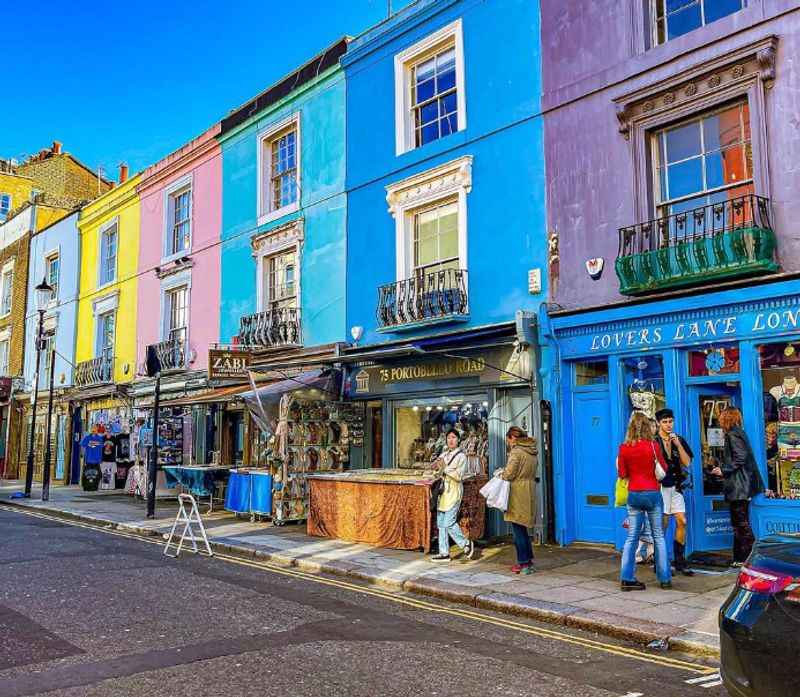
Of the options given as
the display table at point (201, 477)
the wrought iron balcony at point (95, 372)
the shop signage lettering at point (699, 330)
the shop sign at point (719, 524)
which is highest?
the wrought iron balcony at point (95, 372)

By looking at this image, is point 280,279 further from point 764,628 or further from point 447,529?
point 764,628

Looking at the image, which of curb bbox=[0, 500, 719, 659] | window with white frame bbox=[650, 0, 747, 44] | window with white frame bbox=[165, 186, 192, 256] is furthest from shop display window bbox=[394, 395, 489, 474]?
window with white frame bbox=[165, 186, 192, 256]

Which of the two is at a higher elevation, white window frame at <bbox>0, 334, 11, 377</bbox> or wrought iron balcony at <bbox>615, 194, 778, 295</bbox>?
white window frame at <bbox>0, 334, 11, 377</bbox>

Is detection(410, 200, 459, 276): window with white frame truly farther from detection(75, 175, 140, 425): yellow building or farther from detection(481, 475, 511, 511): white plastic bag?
detection(75, 175, 140, 425): yellow building

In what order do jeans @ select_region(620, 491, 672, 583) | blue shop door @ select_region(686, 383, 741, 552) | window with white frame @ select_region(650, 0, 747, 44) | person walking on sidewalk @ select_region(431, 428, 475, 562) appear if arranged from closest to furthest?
jeans @ select_region(620, 491, 672, 583)
blue shop door @ select_region(686, 383, 741, 552)
person walking on sidewalk @ select_region(431, 428, 475, 562)
window with white frame @ select_region(650, 0, 747, 44)

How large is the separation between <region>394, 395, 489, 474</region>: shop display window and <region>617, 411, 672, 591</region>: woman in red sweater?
153 inches

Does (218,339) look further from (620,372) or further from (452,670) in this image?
(452,670)

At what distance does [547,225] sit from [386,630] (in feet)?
24.2

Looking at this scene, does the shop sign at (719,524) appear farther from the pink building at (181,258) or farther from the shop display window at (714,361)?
the pink building at (181,258)

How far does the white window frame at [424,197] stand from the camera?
526 inches

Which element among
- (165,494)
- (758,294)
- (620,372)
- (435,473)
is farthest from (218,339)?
(758,294)

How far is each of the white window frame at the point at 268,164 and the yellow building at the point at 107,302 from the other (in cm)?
665

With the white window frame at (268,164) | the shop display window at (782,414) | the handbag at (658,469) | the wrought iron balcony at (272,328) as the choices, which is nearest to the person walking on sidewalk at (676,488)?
the handbag at (658,469)

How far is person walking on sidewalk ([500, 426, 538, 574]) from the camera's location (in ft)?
30.5
